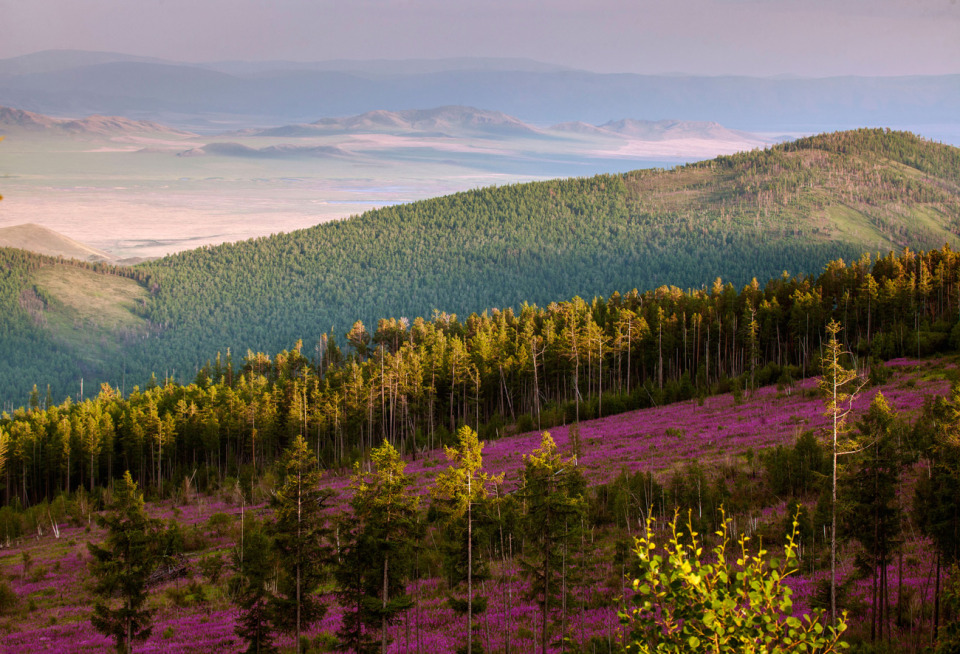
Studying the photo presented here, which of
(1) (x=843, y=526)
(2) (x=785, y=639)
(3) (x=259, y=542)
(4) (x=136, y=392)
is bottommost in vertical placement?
(4) (x=136, y=392)

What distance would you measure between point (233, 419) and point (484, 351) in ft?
103

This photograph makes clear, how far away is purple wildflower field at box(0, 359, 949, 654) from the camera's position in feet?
89.4

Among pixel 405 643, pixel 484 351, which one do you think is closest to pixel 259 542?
pixel 405 643

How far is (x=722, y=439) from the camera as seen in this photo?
52.3 m

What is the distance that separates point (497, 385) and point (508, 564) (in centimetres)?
6165

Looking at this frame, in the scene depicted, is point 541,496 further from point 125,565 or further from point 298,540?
point 125,565

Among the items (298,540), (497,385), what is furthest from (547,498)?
(497,385)

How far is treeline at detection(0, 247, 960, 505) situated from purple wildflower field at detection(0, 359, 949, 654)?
10.2 m

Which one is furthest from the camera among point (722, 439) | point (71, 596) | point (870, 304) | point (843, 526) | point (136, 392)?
point (136, 392)

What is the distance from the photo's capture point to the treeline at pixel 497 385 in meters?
83.9

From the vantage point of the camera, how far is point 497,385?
94750 mm

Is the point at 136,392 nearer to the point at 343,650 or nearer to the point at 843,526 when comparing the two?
the point at 343,650

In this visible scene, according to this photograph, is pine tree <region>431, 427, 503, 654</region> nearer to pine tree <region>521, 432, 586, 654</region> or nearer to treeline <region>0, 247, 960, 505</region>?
pine tree <region>521, 432, 586, 654</region>

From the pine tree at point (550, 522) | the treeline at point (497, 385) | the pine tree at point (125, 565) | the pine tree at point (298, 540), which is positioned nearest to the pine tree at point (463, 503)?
the pine tree at point (550, 522)
